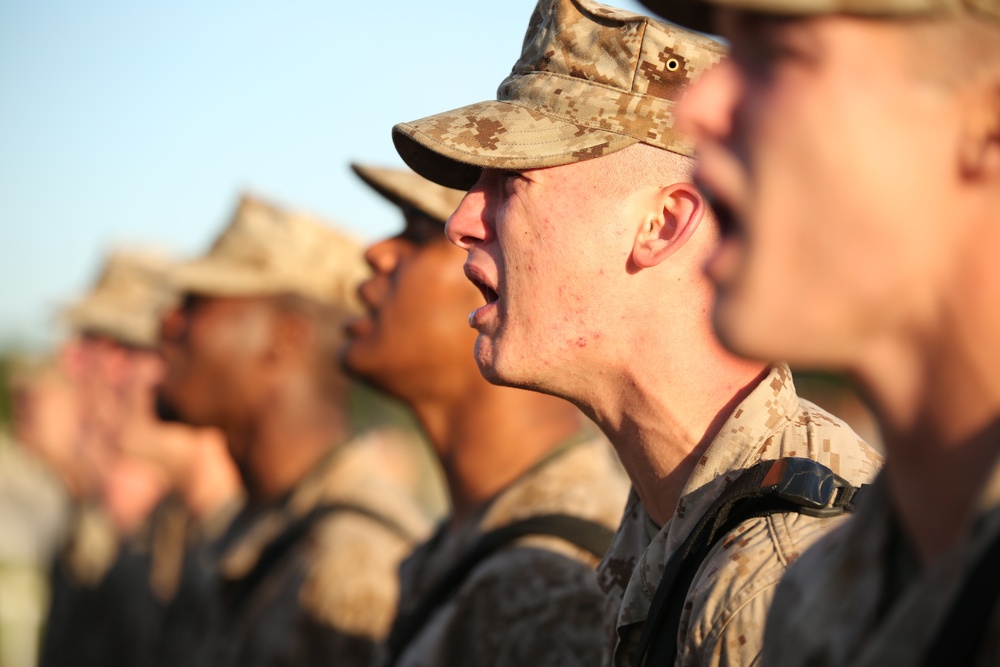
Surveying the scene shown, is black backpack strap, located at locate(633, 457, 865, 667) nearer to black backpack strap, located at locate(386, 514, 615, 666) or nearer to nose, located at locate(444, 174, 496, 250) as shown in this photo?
nose, located at locate(444, 174, 496, 250)

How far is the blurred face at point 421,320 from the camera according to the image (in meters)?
5.08

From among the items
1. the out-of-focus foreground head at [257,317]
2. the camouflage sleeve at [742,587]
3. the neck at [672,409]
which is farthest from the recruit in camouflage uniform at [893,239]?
the out-of-focus foreground head at [257,317]

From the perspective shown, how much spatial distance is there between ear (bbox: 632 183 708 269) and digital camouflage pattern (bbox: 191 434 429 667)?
296 centimetres

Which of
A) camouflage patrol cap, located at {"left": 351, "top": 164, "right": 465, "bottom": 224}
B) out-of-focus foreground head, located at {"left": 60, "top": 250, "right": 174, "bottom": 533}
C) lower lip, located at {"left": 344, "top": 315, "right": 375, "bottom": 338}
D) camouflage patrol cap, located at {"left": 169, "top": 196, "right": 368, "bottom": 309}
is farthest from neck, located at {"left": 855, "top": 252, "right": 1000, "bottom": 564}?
out-of-focus foreground head, located at {"left": 60, "top": 250, "right": 174, "bottom": 533}

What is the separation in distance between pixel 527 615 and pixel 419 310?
5.48 feet

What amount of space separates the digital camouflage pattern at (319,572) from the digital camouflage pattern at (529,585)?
746 mm

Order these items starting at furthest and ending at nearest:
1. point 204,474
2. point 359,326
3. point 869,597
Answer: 1. point 204,474
2. point 359,326
3. point 869,597

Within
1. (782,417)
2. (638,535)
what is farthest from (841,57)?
(638,535)

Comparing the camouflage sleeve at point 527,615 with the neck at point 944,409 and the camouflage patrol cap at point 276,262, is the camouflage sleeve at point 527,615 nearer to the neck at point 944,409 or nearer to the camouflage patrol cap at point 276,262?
the neck at point 944,409

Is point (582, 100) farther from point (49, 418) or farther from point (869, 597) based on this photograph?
point (49, 418)

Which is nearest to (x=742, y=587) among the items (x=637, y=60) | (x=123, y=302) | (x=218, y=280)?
(x=637, y=60)

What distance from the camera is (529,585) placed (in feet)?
12.9

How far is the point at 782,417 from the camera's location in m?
2.72

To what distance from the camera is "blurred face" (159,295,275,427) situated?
709cm
